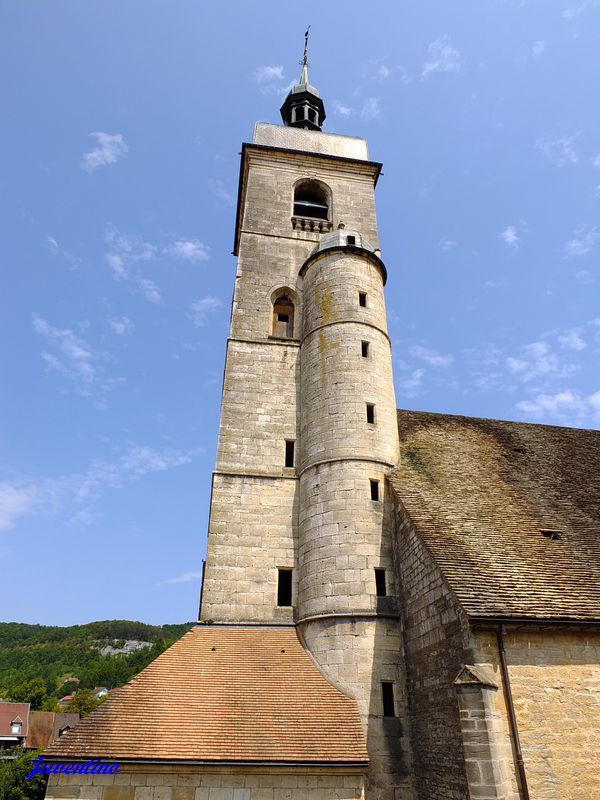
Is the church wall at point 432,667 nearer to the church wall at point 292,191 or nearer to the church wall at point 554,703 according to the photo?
the church wall at point 554,703

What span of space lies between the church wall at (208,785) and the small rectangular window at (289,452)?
24.2 feet

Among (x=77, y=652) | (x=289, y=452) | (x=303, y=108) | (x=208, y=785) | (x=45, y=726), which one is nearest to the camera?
(x=208, y=785)

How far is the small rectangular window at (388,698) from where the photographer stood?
34.2 ft

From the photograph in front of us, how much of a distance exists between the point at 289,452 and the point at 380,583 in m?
4.58

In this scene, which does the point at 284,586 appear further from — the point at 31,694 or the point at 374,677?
the point at 31,694

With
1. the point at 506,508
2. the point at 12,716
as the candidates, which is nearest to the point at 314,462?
the point at 506,508

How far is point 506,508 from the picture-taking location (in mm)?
12344

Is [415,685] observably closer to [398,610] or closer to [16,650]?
[398,610]

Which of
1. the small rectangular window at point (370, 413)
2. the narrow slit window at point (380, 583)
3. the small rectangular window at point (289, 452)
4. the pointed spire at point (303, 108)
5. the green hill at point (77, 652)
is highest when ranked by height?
the pointed spire at point (303, 108)

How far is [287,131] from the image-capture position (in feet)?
75.2

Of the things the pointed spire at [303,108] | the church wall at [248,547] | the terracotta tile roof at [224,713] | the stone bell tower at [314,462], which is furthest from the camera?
the pointed spire at [303,108]

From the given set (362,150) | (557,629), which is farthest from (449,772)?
(362,150)

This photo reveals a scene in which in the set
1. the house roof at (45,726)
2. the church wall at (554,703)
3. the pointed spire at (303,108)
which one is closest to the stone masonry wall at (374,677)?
the church wall at (554,703)

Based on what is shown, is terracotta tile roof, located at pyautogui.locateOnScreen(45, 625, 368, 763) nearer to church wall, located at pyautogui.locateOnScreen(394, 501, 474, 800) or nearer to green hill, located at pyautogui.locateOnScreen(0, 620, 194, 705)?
church wall, located at pyautogui.locateOnScreen(394, 501, 474, 800)
